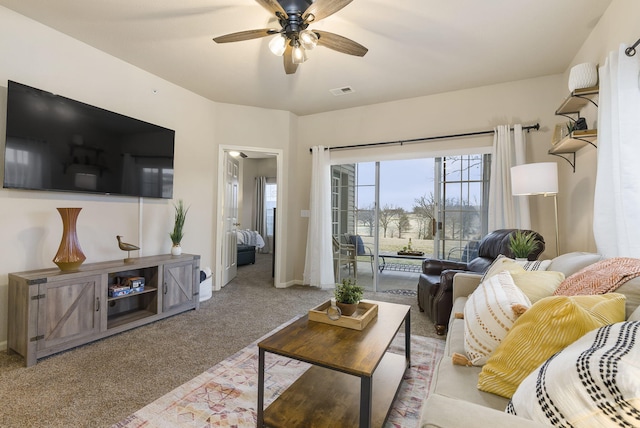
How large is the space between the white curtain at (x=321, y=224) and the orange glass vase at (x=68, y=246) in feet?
9.11

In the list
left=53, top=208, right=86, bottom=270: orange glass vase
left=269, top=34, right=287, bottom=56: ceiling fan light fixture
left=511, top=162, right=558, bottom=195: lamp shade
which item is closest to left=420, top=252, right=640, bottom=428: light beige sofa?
left=511, top=162, right=558, bottom=195: lamp shade

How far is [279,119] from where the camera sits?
4.55 metres

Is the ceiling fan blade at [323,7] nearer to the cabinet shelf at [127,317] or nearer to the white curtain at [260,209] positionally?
the cabinet shelf at [127,317]

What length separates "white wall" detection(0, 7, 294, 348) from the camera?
7.97 ft

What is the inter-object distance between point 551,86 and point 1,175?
17.5ft

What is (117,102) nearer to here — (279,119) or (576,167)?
(279,119)

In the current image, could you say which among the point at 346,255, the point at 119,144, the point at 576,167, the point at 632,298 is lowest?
the point at 346,255

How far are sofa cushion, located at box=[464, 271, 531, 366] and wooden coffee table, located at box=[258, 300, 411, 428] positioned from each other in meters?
0.40

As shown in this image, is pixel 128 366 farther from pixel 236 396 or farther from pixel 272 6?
pixel 272 6

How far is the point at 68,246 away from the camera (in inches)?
95.5

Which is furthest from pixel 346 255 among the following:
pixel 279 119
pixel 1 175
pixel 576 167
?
pixel 1 175

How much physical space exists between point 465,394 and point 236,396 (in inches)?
51.8

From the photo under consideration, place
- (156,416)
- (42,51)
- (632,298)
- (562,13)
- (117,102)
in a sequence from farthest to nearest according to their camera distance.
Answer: (117,102) < (42,51) < (562,13) < (156,416) < (632,298)

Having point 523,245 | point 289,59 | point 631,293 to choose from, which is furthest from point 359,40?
point 631,293
